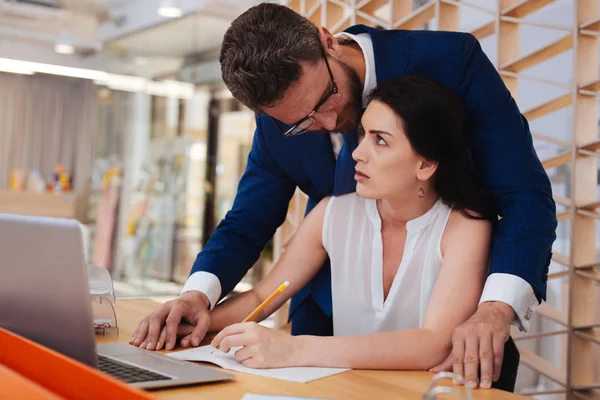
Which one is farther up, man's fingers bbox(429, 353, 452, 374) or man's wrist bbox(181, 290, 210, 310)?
man's wrist bbox(181, 290, 210, 310)

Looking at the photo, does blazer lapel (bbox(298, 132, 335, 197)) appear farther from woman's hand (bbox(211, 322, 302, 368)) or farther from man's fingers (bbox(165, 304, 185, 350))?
woman's hand (bbox(211, 322, 302, 368))

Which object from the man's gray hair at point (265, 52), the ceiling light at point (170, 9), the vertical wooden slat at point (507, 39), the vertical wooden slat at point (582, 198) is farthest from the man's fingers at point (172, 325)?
the ceiling light at point (170, 9)

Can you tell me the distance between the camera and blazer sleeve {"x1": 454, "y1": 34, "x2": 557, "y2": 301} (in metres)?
1.41

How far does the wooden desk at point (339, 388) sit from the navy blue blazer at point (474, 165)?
1.25 ft

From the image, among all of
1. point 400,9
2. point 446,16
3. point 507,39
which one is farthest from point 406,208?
point 400,9

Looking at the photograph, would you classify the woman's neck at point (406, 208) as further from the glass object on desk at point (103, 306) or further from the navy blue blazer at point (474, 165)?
the glass object on desk at point (103, 306)

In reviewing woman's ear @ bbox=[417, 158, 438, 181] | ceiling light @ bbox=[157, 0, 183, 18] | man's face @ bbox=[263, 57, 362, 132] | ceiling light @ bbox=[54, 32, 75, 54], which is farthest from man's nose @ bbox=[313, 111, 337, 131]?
ceiling light @ bbox=[157, 0, 183, 18]

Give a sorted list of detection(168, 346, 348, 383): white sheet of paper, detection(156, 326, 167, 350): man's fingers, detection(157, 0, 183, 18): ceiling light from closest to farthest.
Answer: detection(168, 346, 348, 383): white sheet of paper < detection(156, 326, 167, 350): man's fingers < detection(157, 0, 183, 18): ceiling light

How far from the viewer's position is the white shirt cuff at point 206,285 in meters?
1.57

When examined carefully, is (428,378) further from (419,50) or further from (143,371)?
(419,50)

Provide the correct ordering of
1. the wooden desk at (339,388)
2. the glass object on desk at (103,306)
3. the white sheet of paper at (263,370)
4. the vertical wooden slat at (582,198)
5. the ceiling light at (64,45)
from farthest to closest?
1. the ceiling light at (64,45)
2. the vertical wooden slat at (582,198)
3. the glass object on desk at (103,306)
4. the white sheet of paper at (263,370)
5. the wooden desk at (339,388)

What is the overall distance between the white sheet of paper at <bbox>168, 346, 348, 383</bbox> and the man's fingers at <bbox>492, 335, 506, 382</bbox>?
26 cm

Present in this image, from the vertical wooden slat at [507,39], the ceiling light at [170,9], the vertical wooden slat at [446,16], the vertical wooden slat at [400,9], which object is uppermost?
the ceiling light at [170,9]

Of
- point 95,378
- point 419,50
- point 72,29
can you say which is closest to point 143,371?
point 95,378
